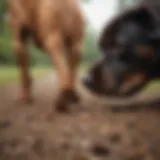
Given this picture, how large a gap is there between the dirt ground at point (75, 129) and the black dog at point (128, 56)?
34mm

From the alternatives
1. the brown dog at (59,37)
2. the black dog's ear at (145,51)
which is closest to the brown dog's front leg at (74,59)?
the brown dog at (59,37)

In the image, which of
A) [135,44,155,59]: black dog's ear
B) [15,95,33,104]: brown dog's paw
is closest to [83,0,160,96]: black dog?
[135,44,155,59]: black dog's ear

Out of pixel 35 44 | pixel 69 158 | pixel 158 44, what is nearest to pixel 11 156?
pixel 69 158

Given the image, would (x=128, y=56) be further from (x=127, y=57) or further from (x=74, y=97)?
(x=74, y=97)

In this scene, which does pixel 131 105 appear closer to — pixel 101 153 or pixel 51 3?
pixel 101 153

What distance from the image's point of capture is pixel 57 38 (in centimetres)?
82

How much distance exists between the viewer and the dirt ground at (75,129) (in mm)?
777

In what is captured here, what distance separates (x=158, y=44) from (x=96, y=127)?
195mm

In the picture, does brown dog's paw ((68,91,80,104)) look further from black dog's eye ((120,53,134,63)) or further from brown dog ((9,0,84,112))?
black dog's eye ((120,53,134,63))

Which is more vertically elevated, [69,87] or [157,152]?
[69,87]

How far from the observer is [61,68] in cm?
82

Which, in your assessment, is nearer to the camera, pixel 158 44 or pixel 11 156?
pixel 11 156

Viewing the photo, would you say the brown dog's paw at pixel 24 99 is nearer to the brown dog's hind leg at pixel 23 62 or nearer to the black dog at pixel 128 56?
the brown dog's hind leg at pixel 23 62

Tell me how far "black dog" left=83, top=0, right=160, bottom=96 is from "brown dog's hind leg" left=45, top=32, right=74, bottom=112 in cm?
5
